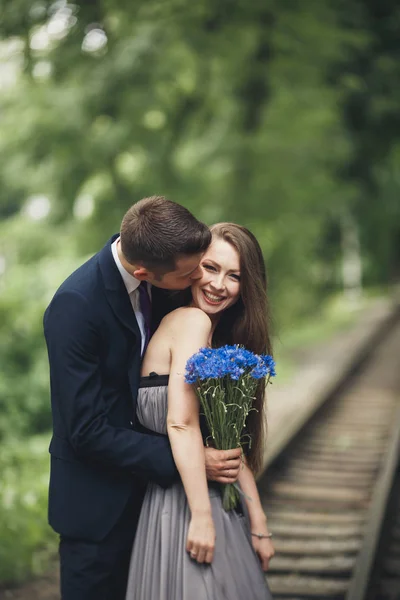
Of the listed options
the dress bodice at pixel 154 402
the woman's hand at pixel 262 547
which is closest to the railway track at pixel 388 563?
the woman's hand at pixel 262 547

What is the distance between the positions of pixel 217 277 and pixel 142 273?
33 cm

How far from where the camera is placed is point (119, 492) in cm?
230

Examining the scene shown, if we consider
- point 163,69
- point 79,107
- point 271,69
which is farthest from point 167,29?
point 271,69

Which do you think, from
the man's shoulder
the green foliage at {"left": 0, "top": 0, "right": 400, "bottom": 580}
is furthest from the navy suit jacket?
the green foliage at {"left": 0, "top": 0, "right": 400, "bottom": 580}

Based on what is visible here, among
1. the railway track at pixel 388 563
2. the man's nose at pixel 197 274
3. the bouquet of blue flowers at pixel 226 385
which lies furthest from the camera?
the railway track at pixel 388 563

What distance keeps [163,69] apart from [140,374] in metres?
7.32

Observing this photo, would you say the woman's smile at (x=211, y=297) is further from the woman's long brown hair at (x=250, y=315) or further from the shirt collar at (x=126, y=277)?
the shirt collar at (x=126, y=277)

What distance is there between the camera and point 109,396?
225cm

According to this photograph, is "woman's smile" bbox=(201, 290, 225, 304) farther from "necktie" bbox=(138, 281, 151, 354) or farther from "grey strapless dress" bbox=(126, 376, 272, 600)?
"grey strapless dress" bbox=(126, 376, 272, 600)

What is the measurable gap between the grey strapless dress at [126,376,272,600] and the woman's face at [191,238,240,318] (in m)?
0.33

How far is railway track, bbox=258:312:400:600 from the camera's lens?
13.6ft

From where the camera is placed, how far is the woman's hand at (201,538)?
2.15 meters

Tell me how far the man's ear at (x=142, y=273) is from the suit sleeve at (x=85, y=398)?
183 mm

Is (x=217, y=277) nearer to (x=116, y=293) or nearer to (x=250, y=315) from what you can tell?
(x=250, y=315)
